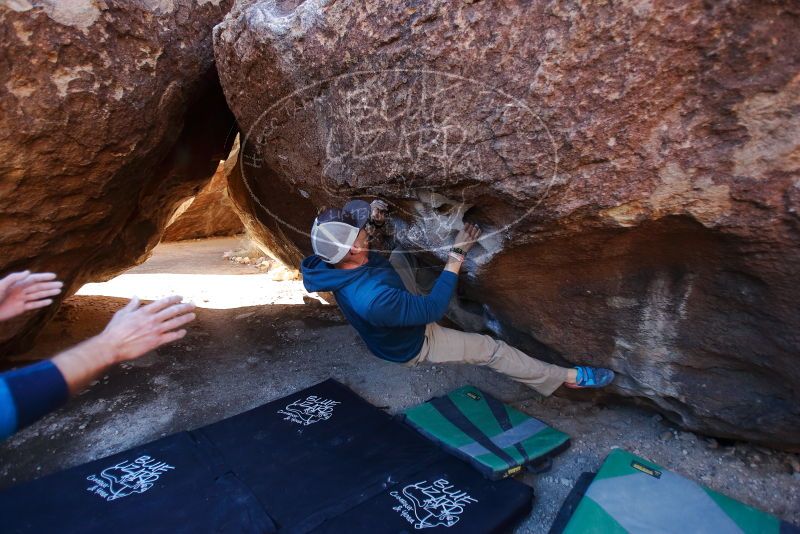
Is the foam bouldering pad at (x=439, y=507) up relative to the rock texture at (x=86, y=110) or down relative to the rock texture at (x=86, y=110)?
down

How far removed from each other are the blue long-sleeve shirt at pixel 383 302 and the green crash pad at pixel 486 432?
53 cm

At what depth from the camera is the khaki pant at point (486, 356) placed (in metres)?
2.50

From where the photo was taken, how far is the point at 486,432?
258 centimetres

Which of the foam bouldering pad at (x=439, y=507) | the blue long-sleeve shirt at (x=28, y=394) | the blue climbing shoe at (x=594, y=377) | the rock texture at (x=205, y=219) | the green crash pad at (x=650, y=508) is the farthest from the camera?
the rock texture at (x=205, y=219)

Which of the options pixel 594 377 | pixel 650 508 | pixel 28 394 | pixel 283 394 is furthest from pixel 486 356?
pixel 28 394

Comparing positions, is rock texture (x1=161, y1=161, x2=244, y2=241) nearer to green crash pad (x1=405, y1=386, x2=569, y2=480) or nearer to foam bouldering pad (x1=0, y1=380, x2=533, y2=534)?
foam bouldering pad (x1=0, y1=380, x2=533, y2=534)

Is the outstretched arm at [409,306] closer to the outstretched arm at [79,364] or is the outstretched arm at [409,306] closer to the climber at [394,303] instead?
the climber at [394,303]

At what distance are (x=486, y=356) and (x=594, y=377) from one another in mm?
544

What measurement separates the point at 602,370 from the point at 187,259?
742 centimetres

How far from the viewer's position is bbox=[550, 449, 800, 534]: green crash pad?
6.24 ft

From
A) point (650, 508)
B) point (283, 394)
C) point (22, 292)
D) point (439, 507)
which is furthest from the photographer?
point (283, 394)

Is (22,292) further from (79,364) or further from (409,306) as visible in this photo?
(409,306)

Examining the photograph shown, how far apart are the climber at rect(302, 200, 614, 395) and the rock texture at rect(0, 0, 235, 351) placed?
133cm

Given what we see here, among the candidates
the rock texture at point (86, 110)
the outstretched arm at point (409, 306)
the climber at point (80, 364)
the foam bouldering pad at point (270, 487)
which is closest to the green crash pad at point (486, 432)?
the foam bouldering pad at point (270, 487)
